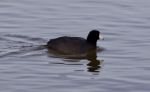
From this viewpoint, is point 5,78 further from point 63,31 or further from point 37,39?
point 63,31

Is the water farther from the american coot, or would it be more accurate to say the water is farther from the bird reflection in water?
the american coot

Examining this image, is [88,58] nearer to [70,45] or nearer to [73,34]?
[70,45]

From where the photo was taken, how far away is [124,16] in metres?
20.4

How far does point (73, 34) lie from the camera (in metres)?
18.5

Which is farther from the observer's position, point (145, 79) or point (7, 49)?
point (7, 49)

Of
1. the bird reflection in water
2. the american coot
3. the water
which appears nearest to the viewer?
the water

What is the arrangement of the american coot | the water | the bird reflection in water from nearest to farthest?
the water, the bird reflection in water, the american coot

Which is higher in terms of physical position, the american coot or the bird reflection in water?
the american coot

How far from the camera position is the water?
13.7 meters

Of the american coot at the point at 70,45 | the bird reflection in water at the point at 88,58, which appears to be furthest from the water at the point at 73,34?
the american coot at the point at 70,45

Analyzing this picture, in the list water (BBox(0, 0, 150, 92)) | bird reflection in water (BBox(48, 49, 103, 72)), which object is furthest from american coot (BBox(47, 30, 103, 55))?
water (BBox(0, 0, 150, 92))

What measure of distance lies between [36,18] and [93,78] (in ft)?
20.3

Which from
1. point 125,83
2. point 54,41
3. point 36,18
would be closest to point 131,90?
point 125,83

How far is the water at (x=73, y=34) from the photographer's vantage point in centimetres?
1366
